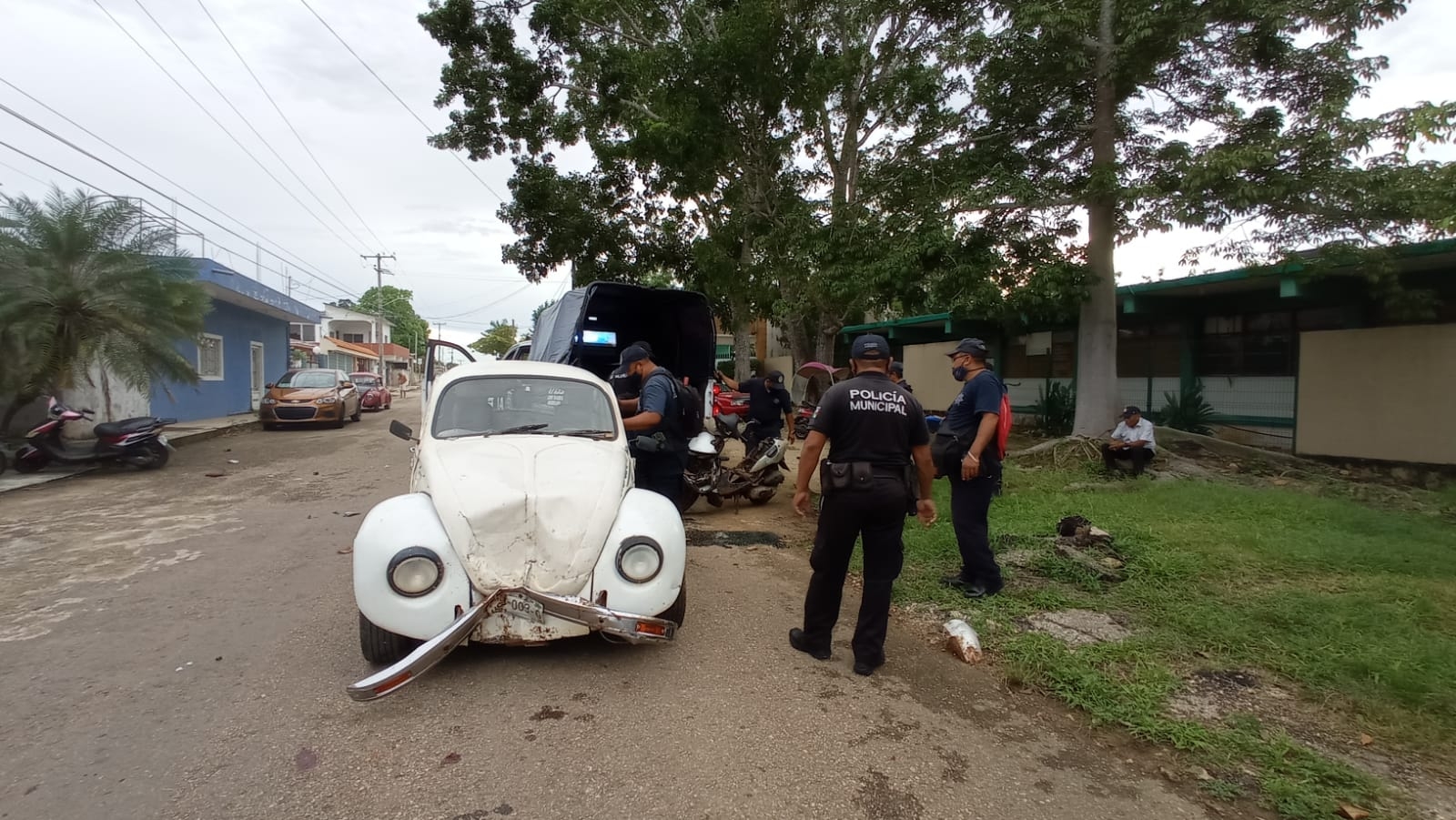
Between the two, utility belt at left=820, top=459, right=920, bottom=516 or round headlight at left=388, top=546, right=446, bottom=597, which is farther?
utility belt at left=820, top=459, right=920, bottom=516

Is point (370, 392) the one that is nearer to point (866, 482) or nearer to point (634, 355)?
point (634, 355)

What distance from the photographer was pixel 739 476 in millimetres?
8500

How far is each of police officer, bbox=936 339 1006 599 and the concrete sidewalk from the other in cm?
1107

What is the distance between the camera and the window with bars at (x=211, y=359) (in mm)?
18703

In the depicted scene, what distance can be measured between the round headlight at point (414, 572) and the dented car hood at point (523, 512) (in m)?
0.14

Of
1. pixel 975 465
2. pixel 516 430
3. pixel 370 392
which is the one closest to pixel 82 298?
pixel 516 430

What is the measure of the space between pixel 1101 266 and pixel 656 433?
7788 millimetres

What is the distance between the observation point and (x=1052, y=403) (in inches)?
591

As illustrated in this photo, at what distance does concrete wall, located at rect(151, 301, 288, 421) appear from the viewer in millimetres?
17766

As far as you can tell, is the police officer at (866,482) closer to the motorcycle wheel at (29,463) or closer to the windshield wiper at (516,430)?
the windshield wiper at (516,430)

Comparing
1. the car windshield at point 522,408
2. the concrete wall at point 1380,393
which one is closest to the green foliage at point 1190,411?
the concrete wall at point 1380,393

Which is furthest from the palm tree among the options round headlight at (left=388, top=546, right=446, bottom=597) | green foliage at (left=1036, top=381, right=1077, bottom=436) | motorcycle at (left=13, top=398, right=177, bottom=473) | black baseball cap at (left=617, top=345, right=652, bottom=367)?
green foliage at (left=1036, top=381, right=1077, bottom=436)

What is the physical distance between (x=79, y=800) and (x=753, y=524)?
5.81 meters

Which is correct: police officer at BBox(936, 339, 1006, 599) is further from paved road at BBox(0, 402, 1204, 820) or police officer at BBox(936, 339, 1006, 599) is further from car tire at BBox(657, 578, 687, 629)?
car tire at BBox(657, 578, 687, 629)
